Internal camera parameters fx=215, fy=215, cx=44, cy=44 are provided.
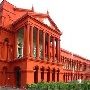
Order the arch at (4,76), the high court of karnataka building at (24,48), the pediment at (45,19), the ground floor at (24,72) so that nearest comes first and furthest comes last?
the ground floor at (24,72)
the high court of karnataka building at (24,48)
the arch at (4,76)
the pediment at (45,19)

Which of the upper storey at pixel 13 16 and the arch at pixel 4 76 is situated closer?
the arch at pixel 4 76

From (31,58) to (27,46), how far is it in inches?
67.9

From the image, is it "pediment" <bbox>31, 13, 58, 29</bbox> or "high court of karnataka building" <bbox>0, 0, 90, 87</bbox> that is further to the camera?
"pediment" <bbox>31, 13, 58, 29</bbox>

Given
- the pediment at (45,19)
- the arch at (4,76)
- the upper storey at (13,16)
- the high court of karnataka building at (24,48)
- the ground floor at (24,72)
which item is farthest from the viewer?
the pediment at (45,19)

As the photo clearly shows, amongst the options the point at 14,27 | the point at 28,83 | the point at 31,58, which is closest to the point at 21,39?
the point at 14,27

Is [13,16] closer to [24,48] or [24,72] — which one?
[24,48]

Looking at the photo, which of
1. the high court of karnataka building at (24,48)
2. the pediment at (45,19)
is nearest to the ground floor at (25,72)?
the high court of karnataka building at (24,48)

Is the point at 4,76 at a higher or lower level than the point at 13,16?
lower

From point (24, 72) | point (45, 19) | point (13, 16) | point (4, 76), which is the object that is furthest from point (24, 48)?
point (45, 19)

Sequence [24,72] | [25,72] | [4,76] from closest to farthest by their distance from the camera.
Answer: [25,72] → [24,72] → [4,76]

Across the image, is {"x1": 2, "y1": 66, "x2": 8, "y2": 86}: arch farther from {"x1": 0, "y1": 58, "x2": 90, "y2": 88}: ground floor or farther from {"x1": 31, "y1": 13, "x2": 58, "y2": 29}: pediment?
{"x1": 31, "y1": 13, "x2": 58, "y2": 29}: pediment

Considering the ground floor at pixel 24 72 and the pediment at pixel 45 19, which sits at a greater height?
the pediment at pixel 45 19

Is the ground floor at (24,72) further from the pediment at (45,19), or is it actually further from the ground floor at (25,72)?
the pediment at (45,19)

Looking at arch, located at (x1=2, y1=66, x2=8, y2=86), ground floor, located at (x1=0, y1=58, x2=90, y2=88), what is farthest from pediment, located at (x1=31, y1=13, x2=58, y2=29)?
arch, located at (x1=2, y1=66, x2=8, y2=86)
